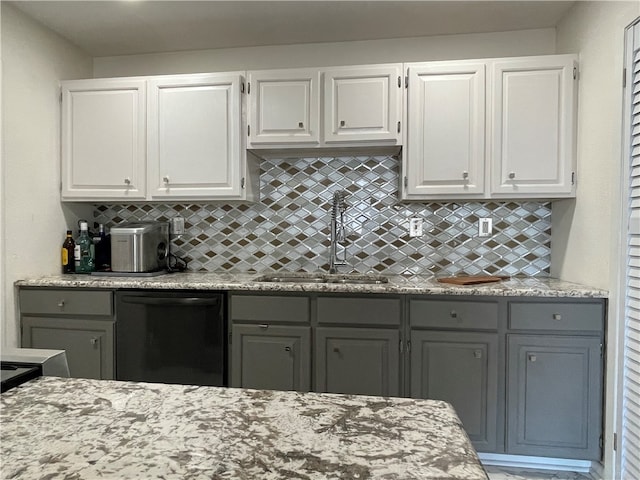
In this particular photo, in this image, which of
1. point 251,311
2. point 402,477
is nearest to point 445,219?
point 251,311

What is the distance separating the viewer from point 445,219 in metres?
2.70

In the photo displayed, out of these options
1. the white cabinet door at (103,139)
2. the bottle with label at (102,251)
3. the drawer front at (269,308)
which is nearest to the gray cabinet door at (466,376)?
the drawer front at (269,308)

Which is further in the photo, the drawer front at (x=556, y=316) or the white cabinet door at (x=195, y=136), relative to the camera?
the white cabinet door at (x=195, y=136)

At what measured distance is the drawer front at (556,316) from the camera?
1979 mm

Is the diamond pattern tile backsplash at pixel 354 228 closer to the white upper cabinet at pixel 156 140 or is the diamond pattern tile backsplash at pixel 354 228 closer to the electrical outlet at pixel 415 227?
the electrical outlet at pixel 415 227

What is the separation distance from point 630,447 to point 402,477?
74.0 inches

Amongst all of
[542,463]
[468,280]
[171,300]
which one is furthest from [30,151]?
[542,463]

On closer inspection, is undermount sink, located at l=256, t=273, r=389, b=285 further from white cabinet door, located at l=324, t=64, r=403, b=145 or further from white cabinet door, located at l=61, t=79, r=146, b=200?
white cabinet door, located at l=61, t=79, r=146, b=200

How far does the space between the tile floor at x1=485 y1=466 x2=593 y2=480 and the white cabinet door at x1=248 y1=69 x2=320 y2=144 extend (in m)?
2.08

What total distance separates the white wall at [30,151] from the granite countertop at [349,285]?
184 millimetres

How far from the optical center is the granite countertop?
203 cm

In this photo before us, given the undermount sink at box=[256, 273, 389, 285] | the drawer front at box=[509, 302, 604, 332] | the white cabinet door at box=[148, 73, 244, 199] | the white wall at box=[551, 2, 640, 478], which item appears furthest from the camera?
the undermount sink at box=[256, 273, 389, 285]

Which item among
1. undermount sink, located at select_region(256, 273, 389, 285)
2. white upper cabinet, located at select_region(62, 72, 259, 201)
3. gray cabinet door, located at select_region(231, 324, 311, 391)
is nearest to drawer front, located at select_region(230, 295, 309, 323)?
gray cabinet door, located at select_region(231, 324, 311, 391)

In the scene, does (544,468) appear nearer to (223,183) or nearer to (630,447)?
(630,447)
